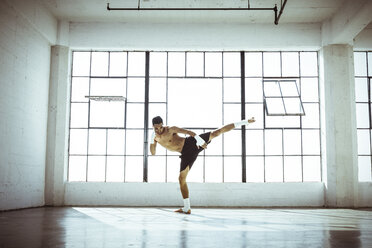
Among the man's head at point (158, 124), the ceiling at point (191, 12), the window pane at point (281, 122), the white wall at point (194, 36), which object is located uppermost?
the ceiling at point (191, 12)

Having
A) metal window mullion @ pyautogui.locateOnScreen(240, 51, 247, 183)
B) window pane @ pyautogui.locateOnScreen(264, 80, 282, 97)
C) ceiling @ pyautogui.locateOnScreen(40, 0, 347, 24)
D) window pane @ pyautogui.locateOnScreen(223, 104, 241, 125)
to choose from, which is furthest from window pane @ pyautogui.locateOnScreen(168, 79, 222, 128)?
ceiling @ pyautogui.locateOnScreen(40, 0, 347, 24)

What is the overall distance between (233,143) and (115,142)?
2462 mm

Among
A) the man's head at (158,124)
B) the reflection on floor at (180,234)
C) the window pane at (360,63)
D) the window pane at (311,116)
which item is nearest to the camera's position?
the reflection on floor at (180,234)

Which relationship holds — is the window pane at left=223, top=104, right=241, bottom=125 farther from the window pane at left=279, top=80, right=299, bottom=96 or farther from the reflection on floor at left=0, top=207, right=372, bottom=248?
the reflection on floor at left=0, top=207, right=372, bottom=248

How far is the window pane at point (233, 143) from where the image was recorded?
7.64 metres

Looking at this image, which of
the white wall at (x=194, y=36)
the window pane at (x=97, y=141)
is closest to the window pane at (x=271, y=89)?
the white wall at (x=194, y=36)

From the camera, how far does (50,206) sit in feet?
23.5

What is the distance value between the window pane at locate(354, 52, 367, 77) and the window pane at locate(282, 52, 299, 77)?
131 cm

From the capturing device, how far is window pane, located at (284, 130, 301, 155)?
759 cm

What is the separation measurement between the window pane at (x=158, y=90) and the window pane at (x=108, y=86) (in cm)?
57

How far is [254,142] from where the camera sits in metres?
7.67

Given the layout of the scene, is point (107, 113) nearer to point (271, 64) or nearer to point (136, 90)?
point (136, 90)

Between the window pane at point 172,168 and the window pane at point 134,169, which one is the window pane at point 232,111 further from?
the window pane at point 134,169

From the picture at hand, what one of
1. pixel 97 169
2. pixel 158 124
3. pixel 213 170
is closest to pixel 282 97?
pixel 213 170
